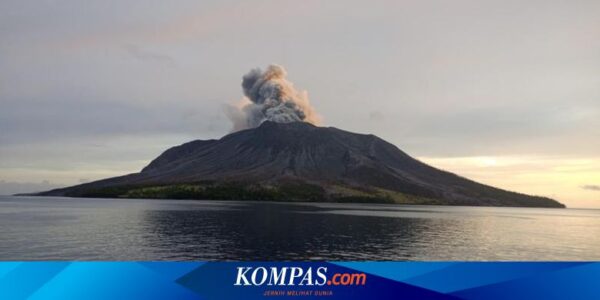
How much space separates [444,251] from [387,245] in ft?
28.0

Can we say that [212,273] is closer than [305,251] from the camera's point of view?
Yes

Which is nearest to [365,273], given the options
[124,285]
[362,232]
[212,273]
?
[212,273]

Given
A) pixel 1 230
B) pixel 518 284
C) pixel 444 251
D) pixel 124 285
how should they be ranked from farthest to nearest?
pixel 1 230, pixel 444 251, pixel 518 284, pixel 124 285

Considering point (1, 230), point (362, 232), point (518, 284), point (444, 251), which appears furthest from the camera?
point (362, 232)

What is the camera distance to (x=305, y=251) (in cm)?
6050

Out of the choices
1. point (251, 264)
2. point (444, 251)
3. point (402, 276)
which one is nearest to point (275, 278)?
point (251, 264)

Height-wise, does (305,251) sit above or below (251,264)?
below

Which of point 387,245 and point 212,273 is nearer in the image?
point 212,273

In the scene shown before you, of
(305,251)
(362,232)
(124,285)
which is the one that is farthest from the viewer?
(362,232)

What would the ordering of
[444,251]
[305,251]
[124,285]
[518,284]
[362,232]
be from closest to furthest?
[124,285]
[518,284]
[305,251]
[444,251]
[362,232]

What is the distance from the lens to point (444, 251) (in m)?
66.8

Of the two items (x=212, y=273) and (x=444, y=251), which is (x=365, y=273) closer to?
(x=212, y=273)

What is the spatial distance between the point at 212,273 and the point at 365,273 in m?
6.66

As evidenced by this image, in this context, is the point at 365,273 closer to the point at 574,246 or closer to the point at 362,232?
the point at 362,232
